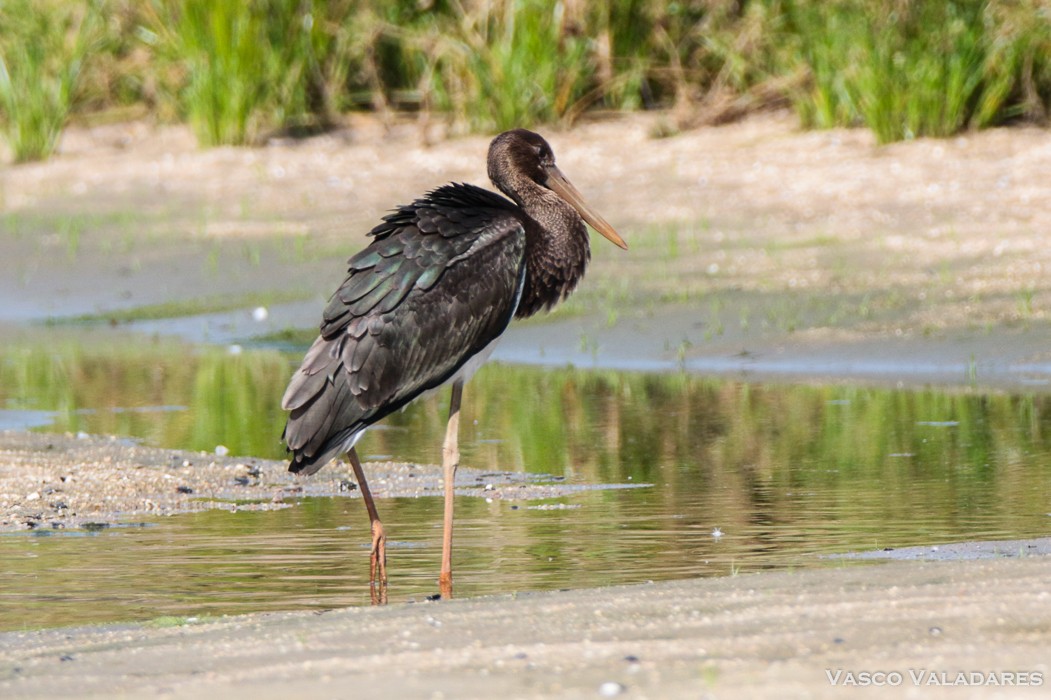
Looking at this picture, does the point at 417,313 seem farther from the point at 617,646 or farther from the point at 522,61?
the point at 522,61

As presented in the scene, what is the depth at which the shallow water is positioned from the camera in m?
5.44

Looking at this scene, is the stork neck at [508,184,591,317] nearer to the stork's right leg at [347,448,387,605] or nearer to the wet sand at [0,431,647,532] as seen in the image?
the wet sand at [0,431,647,532]

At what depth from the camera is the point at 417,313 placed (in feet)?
20.2

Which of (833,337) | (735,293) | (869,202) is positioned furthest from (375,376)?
(869,202)

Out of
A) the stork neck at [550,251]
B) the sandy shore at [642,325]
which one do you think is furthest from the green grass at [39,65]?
the stork neck at [550,251]

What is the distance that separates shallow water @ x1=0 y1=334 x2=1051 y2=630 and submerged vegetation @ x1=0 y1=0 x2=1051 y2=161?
185 inches

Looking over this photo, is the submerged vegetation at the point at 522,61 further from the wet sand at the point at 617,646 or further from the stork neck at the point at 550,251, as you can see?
the wet sand at the point at 617,646

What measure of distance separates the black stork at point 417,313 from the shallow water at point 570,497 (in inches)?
13.8

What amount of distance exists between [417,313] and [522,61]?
931 cm

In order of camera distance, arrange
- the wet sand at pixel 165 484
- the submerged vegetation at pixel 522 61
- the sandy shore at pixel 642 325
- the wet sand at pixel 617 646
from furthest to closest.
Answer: the submerged vegetation at pixel 522 61 → the wet sand at pixel 165 484 → the sandy shore at pixel 642 325 → the wet sand at pixel 617 646

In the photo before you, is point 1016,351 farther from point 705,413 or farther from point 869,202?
point 869,202

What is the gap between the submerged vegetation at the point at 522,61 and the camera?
13.8 meters

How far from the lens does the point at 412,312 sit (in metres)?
6.14

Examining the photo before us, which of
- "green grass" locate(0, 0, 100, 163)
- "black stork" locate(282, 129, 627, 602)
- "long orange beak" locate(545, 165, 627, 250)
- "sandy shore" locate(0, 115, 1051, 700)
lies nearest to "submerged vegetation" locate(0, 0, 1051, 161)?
"green grass" locate(0, 0, 100, 163)
